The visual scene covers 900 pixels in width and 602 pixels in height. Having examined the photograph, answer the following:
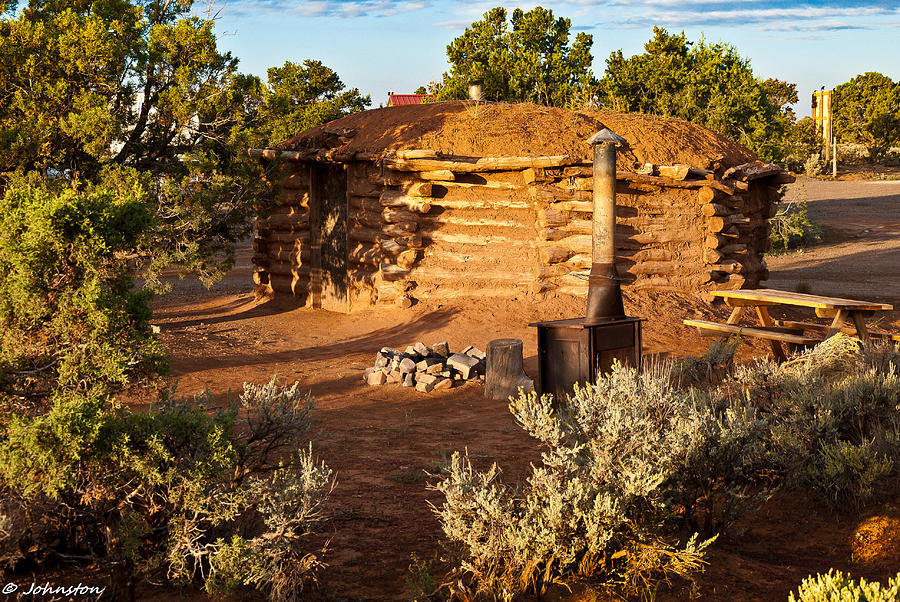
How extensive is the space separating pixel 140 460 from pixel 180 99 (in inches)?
357

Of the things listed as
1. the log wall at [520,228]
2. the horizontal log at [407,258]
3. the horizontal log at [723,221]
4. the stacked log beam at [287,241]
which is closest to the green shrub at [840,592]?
the log wall at [520,228]

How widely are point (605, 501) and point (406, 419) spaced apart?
164 inches

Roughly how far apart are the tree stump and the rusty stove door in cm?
562

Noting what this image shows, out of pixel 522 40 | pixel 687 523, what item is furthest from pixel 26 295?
pixel 522 40

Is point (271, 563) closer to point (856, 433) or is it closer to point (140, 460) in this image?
point (140, 460)

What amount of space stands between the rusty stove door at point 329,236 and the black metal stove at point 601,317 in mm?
6406

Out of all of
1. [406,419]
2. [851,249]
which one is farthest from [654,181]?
[851,249]

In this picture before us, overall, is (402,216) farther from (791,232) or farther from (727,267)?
(791,232)

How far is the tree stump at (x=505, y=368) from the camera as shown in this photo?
348 inches

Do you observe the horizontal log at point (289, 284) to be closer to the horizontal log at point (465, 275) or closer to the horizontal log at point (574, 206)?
the horizontal log at point (465, 275)

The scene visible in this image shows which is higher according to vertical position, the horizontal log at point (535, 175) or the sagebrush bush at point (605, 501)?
the horizontal log at point (535, 175)

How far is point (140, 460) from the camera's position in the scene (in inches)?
154

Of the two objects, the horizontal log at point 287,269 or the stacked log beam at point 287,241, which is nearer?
the stacked log beam at point 287,241
